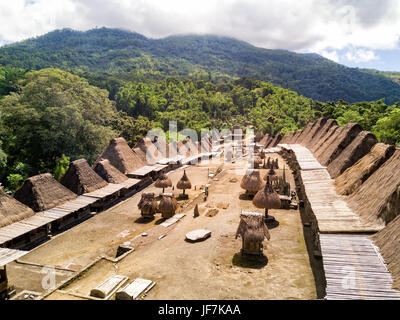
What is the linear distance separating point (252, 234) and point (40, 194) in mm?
14401

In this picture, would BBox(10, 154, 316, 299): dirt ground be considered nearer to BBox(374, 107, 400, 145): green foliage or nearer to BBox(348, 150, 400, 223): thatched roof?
BBox(348, 150, 400, 223): thatched roof

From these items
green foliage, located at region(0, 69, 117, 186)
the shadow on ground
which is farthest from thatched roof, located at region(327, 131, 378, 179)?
green foliage, located at region(0, 69, 117, 186)

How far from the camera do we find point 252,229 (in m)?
13.3

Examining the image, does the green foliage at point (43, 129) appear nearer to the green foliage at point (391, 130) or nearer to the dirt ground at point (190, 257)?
the dirt ground at point (190, 257)

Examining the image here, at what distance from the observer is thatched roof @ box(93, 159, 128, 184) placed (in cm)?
2483

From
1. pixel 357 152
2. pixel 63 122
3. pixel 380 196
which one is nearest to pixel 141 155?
pixel 63 122

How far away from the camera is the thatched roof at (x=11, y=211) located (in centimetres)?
1568

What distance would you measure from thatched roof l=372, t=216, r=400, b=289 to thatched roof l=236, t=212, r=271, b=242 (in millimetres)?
4819

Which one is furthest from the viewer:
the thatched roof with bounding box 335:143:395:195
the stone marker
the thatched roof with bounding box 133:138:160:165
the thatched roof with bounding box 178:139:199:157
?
the thatched roof with bounding box 178:139:199:157

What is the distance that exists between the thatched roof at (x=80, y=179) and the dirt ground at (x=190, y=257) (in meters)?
2.64

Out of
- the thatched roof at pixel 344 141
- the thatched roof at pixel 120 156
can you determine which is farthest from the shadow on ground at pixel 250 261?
the thatched roof at pixel 120 156

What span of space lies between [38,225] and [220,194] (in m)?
14.3

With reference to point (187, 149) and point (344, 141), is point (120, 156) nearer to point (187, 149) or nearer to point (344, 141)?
point (187, 149)
